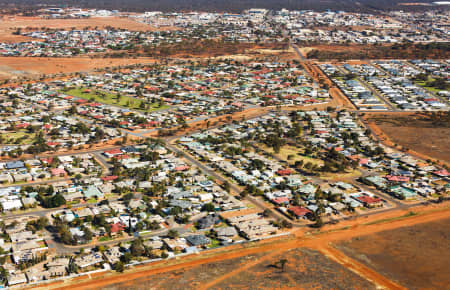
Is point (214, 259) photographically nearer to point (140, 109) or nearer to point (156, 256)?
point (156, 256)

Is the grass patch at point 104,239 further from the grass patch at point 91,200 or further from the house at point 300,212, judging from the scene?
the house at point 300,212

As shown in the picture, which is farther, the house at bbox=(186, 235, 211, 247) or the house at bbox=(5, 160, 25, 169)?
the house at bbox=(5, 160, 25, 169)

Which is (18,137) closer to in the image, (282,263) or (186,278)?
(186,278)

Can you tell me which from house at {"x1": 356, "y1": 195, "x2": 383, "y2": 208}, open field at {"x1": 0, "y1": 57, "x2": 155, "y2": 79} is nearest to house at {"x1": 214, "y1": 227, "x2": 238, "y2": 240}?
house at {"x1": 356, "y1": 195, "x2": 383, "y2": 208}

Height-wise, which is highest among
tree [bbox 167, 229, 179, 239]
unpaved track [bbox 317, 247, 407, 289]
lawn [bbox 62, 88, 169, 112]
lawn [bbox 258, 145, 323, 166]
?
lawn [bbox 62, 88, 169, 112]

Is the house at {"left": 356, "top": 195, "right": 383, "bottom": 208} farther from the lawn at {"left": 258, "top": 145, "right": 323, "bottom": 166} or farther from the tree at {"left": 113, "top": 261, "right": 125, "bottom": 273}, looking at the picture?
the tree at {"left": 113, "top": 261, "right": 125, "bottom": 273}

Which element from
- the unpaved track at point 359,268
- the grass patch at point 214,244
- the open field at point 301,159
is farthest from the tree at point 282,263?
the open field at point 301,159
